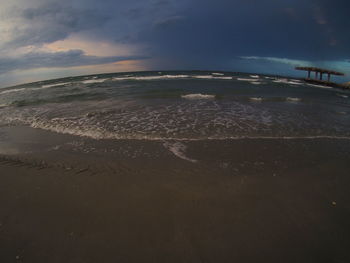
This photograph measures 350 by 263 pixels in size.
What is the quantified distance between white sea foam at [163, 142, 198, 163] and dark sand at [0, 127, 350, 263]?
0.20 metres

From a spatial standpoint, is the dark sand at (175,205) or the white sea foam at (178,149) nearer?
the dark sand at (175,205)

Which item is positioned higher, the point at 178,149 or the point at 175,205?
the point at 178,149

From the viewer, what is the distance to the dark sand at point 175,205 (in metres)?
2.56

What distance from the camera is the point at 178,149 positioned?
230 inches

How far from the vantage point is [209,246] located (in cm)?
258

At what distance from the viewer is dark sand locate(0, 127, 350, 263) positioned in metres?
2.56

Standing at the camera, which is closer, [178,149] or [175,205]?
[175,205]

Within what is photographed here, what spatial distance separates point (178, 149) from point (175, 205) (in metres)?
2.59

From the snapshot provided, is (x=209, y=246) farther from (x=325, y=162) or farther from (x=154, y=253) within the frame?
(x=325, y=162)

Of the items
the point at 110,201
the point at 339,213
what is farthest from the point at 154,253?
the point at 339,213

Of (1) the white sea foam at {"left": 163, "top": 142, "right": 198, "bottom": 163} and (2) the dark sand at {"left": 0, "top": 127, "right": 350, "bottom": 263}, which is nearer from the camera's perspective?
(2) the dark sand at {"left": 0, "top": 127, "right": 350, "bottom": 263}

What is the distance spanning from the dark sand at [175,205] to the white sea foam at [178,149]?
0.66ft

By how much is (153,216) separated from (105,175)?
198 centimetres

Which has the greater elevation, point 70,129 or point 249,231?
point 70,129
